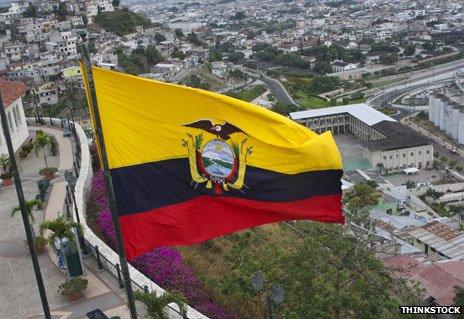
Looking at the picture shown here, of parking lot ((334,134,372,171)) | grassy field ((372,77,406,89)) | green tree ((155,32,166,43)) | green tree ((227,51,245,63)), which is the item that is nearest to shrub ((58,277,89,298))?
parking lot ((334,134,372,171))

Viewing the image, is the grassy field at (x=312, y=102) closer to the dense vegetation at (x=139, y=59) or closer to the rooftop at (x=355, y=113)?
the rooftop at (x=355, y=113)

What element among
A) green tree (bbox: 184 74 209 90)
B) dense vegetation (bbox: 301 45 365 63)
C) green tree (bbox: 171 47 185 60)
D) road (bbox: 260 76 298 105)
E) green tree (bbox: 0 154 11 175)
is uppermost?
green tree (bbox: 0 154 11 175)

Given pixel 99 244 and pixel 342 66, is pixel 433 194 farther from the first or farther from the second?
pixel 342 66

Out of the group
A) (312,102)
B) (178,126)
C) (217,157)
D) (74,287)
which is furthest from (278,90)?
(178,126)

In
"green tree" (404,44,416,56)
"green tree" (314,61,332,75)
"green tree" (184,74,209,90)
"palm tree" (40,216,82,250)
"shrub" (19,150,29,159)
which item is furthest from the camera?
"green tree" (404,44,416,56)

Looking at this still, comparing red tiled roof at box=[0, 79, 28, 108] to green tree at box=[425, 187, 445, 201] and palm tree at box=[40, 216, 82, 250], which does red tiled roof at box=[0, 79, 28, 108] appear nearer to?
palm tree at box=[40, 216, 82, 250]

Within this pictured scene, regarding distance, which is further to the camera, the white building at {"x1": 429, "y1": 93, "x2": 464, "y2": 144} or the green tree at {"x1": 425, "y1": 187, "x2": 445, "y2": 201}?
the white building at {"x1": 429, "y1": 93, "x2": 464, "y2": 144}

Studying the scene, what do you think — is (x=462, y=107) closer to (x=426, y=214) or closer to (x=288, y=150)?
(x=426, y=214)
